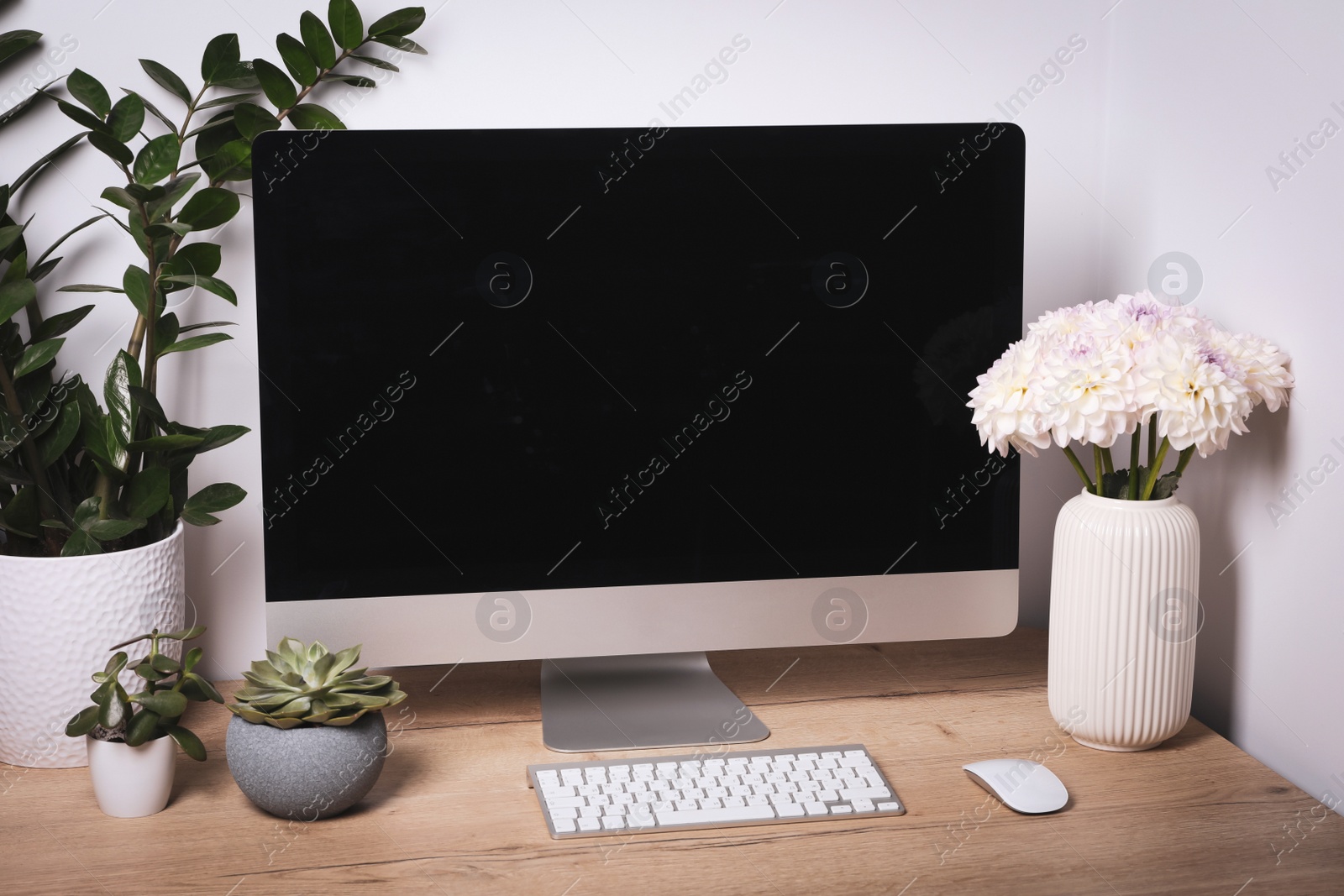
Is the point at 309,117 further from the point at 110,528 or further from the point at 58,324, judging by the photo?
the point at 110,528

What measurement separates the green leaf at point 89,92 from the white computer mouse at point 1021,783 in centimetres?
105

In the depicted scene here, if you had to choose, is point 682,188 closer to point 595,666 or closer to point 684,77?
point 684,77

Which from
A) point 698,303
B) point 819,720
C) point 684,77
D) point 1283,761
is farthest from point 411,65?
point 1283,761

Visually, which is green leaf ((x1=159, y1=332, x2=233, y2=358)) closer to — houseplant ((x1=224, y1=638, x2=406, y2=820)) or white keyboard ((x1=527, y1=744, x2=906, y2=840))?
houseplant ((x1=224, y1=638, x2=406, y2=820))

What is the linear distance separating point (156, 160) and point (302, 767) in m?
0.64

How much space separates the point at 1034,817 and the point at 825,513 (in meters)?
0.33

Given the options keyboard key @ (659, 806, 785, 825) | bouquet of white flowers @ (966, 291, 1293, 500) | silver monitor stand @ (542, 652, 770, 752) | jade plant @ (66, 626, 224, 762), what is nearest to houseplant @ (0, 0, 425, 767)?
jade plant @ (66, 626, 224, 762)

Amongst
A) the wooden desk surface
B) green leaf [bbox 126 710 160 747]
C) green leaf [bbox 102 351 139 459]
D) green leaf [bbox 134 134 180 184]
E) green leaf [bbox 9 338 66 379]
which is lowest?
the wooden desk surface

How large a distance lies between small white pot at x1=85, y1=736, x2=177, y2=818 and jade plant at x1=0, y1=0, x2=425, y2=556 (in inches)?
7.8

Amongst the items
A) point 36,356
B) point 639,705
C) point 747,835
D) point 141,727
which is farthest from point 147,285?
point 747,835

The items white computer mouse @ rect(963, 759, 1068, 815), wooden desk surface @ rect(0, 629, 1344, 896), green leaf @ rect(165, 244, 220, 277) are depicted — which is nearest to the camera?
wooden desk surface @ rect(0, 629, 1344, 896)

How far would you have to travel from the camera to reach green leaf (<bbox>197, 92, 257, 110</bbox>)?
107cm

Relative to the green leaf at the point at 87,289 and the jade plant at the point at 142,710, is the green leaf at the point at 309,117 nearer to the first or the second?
the green leaf at the point at 87,289

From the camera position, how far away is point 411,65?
1121 millimetres
